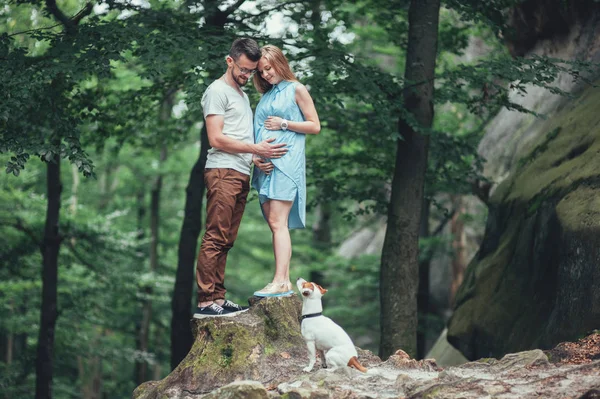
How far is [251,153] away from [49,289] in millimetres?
7306

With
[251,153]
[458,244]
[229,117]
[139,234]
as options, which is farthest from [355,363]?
[139,234]

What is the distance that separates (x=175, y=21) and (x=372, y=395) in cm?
591

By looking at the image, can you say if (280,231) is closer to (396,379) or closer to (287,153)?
(287,153)

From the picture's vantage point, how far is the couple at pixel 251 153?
19.6ft

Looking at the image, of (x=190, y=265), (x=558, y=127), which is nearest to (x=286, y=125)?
(x=558, y=127)

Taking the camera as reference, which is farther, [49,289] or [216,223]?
[49,289]

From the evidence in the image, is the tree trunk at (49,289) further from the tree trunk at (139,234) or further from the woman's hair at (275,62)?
the tree trunk at (139,234)

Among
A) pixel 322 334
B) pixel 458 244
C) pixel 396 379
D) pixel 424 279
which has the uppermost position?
pixel 458 244

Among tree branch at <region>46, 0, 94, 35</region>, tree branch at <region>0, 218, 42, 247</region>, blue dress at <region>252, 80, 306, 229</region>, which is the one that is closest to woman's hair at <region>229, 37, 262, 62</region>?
blue dress at <region>252, 80, 306, 229</region>

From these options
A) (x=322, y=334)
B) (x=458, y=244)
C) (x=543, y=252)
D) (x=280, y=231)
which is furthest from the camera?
(x=458, y=244)

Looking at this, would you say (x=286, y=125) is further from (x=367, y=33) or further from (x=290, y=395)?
(x=367, y=33)

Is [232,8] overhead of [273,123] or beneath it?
overhead

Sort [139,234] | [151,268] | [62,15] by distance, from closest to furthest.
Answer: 1. [62,15]
2. [151,268]
3. [139,234]

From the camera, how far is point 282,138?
19.9 feet
